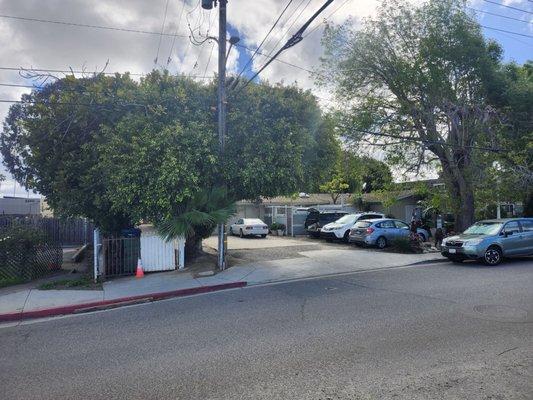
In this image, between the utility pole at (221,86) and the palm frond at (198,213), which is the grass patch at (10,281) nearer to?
the palm frond at (198,213)

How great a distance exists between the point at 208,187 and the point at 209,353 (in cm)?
759

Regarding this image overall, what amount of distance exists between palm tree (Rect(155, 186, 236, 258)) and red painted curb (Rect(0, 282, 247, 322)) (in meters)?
1.99

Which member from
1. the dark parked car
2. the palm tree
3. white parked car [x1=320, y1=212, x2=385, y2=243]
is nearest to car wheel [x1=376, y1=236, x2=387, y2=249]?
white parked car [x1=320, y1=212, x2=385, y2=243]

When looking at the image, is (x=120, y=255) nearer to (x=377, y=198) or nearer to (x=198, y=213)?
(x=198, y=213)

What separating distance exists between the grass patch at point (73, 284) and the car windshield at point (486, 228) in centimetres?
1279

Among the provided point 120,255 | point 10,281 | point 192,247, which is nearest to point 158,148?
point 120,255

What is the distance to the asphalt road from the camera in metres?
4.36

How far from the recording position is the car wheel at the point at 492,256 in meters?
13.4

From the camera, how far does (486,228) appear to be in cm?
1443

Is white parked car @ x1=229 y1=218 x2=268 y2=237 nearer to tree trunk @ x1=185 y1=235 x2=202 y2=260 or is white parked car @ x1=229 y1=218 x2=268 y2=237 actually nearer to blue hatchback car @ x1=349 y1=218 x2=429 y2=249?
blue hatchback car @ x1=349 y1=218 x2=429 y2=249

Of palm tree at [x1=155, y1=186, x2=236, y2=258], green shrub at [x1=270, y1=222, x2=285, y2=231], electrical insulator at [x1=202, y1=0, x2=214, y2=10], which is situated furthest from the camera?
green shrub at [x1=270, y1=222, x2=285, y2=231]

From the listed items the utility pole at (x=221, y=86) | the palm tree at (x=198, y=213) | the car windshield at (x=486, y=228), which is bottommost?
the car windshield at (x=486, y=228)

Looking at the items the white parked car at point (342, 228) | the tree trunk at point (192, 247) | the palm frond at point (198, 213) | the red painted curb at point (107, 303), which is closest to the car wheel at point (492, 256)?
the white parked car at point (342, 228)

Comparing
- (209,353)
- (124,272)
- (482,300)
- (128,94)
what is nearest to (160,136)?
(128,94)
